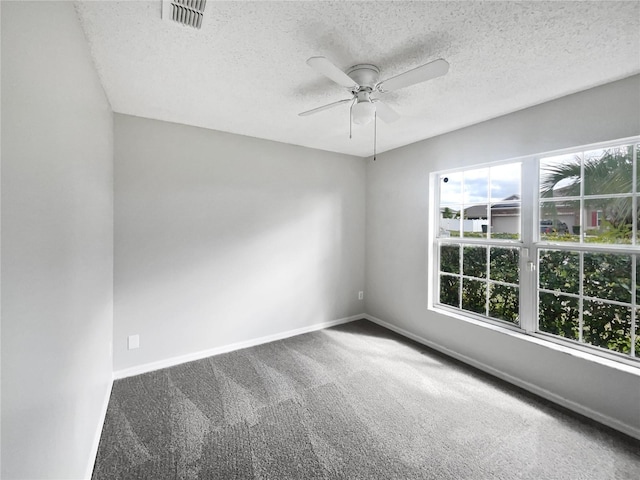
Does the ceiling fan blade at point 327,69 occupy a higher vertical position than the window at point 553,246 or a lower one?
higher

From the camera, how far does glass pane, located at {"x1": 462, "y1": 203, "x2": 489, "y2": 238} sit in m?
2.91

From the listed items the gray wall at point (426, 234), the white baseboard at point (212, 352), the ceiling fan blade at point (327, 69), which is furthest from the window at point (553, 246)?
the ceiling fan blade at point (327, 69)

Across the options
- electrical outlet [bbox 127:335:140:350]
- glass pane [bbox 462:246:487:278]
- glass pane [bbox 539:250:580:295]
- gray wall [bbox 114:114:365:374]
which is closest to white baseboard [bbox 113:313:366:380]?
gray wall [bbox 114:114:365:374]

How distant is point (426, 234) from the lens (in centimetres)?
332

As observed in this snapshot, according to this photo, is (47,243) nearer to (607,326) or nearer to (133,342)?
(133,342)

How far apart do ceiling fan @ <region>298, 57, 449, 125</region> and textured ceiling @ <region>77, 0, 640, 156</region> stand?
87mm

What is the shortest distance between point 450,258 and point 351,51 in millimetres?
2443

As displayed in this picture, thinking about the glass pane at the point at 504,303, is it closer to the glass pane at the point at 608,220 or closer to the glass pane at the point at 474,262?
the glass pane at the point at 474,262

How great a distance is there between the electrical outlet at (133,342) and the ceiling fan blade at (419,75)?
296 centimetres

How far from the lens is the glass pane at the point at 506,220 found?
265cm

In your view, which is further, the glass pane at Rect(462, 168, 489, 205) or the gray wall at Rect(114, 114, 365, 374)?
the glass pane at Rect(462, 168, 489, 205)

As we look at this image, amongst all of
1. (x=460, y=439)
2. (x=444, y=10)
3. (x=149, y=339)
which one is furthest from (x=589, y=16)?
(x=149, y=339)

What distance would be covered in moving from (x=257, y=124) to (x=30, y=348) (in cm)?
249

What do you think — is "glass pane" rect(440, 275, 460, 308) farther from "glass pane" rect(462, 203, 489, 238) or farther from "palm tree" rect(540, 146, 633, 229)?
"palm tree" rect(540, 146, 633, 229)
